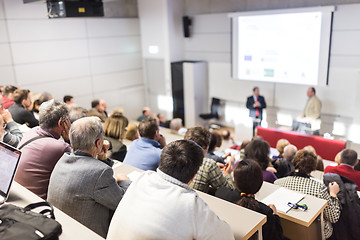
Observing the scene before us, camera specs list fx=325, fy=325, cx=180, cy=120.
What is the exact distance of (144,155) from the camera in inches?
120

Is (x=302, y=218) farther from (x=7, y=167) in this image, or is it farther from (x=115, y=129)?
(x=115, y=129)

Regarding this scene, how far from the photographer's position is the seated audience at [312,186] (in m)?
2.90

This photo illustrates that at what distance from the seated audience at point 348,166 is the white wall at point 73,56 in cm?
657

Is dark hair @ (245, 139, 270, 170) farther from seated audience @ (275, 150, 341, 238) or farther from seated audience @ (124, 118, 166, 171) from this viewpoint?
seated audience @ (124, 118, 166, 171)

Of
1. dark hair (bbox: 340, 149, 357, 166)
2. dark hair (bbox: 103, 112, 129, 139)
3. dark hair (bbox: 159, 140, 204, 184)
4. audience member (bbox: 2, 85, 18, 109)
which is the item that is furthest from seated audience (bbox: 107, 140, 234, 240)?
audience member (bbox: 2, 85, 18, 109)

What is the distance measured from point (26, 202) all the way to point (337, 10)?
6530 millimetres

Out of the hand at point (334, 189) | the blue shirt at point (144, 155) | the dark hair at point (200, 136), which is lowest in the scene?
the hand at point (334, 189)

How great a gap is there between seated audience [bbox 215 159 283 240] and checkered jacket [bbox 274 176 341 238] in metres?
0.79

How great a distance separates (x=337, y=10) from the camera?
6355mm

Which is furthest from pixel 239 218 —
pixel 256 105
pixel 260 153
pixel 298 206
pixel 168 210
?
pixel 256 105

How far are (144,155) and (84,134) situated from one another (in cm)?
103

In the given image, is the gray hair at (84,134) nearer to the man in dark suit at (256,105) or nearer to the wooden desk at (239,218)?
the wooden desk at (239,218)

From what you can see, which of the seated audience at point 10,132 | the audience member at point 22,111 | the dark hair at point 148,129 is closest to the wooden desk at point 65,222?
the seated audience at point 10,132

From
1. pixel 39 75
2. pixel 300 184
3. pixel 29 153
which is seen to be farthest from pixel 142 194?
pixel 39 75
